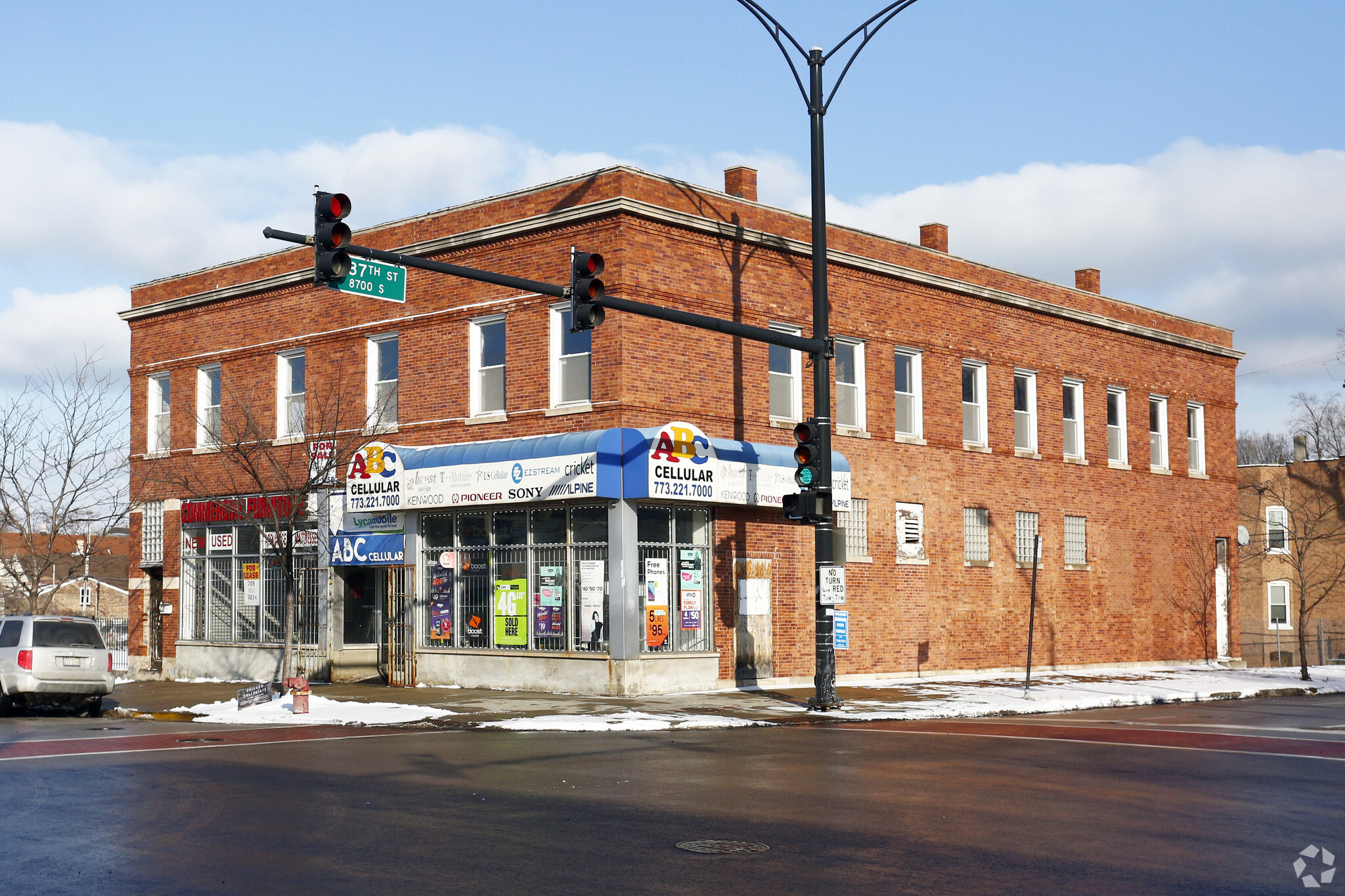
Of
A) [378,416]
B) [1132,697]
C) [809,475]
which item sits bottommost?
[1132,697]

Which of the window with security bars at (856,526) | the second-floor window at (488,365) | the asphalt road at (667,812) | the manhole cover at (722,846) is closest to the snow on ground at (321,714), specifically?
the asphalt road at (667,812)

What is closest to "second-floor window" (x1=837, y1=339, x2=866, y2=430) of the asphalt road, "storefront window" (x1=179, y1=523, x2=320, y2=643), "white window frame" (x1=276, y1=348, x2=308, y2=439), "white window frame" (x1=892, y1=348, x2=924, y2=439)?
"white window frame" (x1=892, y1=348, x2=924, y2=439)

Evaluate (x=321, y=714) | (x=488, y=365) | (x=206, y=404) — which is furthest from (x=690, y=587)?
(x=206, y=404)

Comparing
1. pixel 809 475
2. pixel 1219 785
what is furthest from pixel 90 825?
pixel 809 475

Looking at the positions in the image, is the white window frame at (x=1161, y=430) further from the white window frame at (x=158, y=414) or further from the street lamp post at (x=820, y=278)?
the white window frame at (x=158, y=414)

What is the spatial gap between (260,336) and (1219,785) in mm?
24400

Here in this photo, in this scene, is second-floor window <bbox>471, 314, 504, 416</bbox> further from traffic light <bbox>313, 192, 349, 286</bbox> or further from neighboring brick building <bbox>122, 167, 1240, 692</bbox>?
traffic light <bbox>313, 192, 349, 286</bbox>

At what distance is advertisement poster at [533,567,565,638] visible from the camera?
24922 millimetres

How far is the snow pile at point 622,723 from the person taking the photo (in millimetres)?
19078

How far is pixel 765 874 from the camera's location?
8.55 m

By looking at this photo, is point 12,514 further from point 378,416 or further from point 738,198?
point 738,198

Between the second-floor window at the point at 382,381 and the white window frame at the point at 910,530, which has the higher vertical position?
the second-floor window at the point at 382,381

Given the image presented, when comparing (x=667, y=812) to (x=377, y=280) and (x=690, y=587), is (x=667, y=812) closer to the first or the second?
(x=377, y=280)

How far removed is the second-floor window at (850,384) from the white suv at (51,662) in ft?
49.2
